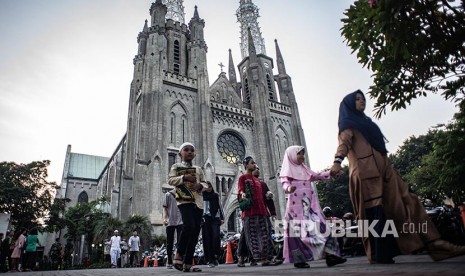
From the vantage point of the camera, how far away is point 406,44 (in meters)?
3.64

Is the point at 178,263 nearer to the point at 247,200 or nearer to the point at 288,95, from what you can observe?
the point at 247,200

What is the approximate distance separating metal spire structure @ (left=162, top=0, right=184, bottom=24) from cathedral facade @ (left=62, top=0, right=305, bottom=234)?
114 mm

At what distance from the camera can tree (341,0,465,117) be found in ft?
11.2

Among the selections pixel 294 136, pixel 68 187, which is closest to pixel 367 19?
pixel 294 136

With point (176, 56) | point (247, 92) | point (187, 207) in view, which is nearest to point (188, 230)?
point (187, 207)

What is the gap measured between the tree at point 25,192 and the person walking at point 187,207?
23191 mm

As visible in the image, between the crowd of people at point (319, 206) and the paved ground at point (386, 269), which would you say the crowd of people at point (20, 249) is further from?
the paved ground at point (386, 269)

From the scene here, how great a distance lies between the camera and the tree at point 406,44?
3.42 meters

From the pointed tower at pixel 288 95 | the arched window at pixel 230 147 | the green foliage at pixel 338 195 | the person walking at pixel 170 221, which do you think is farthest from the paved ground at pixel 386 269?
the green foliage at pixel 338 195

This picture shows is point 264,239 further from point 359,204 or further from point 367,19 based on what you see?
point 367,19

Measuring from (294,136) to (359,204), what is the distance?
2659 centimetres

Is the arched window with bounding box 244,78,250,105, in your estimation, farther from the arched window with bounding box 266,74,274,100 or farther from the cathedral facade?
the arched window with bounding box 266,74,274,100

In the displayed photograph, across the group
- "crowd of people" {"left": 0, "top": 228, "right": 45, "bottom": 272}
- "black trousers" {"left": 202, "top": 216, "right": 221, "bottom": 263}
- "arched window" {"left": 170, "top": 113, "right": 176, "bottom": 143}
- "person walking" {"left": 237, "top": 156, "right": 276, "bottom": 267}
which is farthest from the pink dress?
"arched window" {"left": 170, "top": 113, "right": 176, "bottom": 143}

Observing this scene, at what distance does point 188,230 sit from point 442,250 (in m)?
2.66
